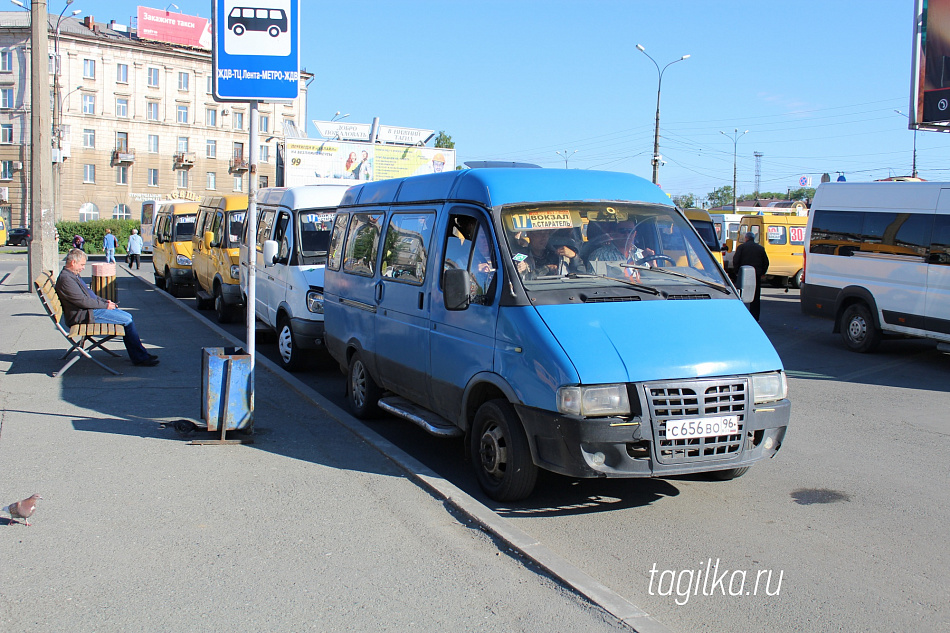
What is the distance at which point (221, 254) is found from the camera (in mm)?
14500

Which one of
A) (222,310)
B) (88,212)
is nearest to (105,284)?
(222,310)

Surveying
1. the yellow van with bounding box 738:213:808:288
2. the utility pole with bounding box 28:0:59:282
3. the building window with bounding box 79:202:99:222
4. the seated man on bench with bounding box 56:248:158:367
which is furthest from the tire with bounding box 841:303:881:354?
the building window with bounding box 79:202:99:222

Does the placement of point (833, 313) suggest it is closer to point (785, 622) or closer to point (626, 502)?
point (626, 502)

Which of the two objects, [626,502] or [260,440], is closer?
[626,502]

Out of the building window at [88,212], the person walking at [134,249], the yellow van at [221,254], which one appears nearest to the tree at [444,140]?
the building window at [88,212]

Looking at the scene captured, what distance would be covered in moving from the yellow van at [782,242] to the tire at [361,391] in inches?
745

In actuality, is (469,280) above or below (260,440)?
above

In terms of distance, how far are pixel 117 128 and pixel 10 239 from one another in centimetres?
1582

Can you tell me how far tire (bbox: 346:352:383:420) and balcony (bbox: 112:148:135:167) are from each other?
71.8 meters

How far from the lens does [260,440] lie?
6703mm

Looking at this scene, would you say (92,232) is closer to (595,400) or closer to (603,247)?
(603,247)

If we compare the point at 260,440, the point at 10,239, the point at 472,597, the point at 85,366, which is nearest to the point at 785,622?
the point at 472,597

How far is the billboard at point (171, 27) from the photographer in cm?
7338

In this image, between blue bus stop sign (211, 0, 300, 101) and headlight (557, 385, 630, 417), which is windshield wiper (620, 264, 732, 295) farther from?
blue bus stop sign (211, 0, 300, 101)
